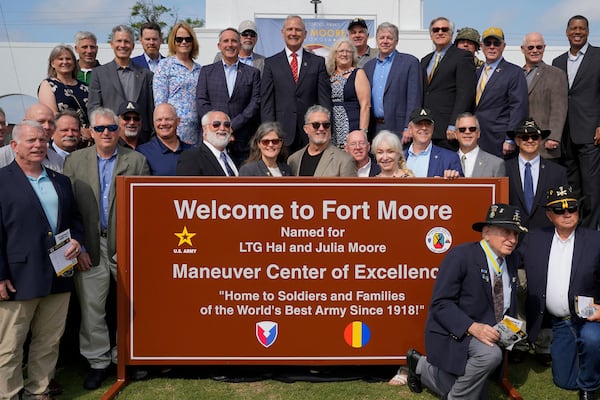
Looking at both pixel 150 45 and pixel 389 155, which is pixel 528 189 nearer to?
pixel 389 155

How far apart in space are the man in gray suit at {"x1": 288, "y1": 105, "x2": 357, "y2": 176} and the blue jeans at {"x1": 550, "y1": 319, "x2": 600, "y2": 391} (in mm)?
2082

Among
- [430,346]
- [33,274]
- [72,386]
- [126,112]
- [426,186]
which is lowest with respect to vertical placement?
[72,386]

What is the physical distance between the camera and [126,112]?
230 inches

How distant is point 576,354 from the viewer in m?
4.93

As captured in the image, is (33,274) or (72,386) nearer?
(33,274)

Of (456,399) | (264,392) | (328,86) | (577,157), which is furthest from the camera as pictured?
(577,157)

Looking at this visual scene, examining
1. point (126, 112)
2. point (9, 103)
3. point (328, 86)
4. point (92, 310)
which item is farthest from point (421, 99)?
point (9, 103)

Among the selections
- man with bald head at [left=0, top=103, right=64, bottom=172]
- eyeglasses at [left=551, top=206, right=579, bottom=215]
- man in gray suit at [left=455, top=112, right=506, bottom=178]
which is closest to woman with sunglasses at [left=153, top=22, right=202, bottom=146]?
man with bald head at [left=0, top=103, right=64, bottom=172]

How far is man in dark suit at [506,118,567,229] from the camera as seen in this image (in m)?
5.79

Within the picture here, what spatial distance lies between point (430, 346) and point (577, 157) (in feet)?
13.6

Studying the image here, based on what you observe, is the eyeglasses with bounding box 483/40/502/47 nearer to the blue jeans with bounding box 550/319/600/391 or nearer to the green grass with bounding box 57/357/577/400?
the blue jeans with bounding box 550/319/600/391

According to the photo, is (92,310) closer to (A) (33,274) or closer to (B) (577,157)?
(A) (33,274)

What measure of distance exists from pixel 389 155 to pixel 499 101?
2.16 meters

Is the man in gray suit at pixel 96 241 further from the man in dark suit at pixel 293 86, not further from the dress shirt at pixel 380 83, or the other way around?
the dress shirt at pixel 380 83
